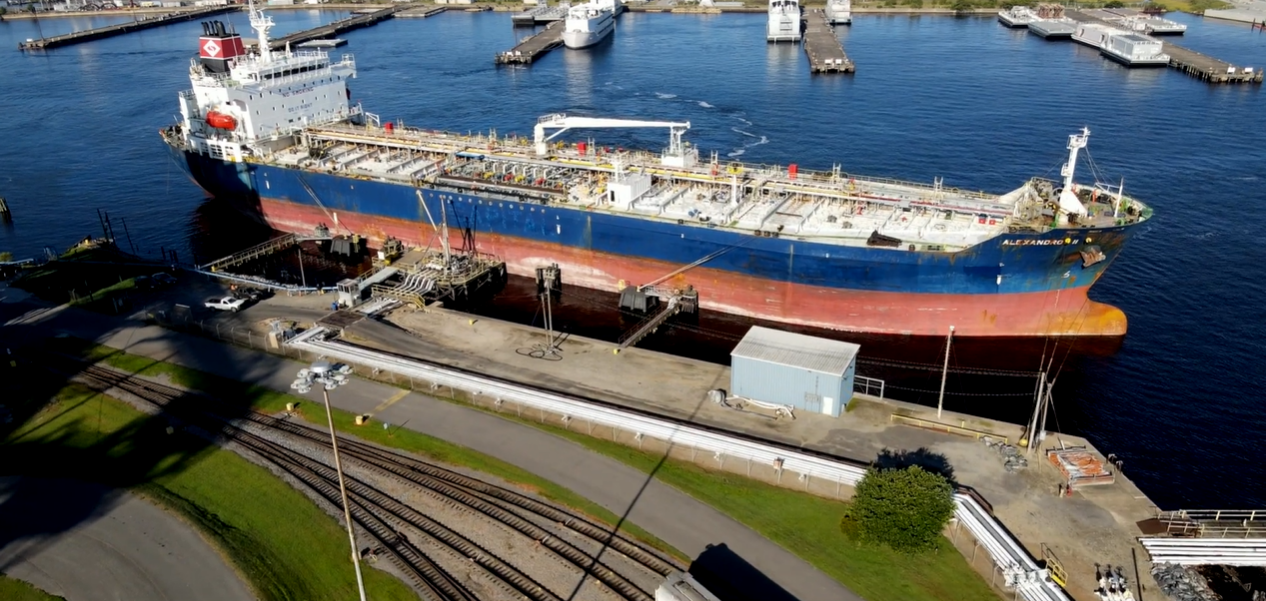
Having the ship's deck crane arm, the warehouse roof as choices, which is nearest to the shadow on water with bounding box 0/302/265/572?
the warehouse roof

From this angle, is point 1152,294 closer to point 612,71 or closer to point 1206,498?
point 1206,498

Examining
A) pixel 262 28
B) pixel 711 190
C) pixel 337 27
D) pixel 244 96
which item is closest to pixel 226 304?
pixel 244 96

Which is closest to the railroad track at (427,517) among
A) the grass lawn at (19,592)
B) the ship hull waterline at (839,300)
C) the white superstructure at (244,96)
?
the grass lawn at (19,592)

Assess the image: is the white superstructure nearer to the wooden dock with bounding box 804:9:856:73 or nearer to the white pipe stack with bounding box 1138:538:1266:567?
the white pipe stack with bounding box 1138:538:1266:567

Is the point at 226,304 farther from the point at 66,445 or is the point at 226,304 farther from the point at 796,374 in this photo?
the point at 796,374

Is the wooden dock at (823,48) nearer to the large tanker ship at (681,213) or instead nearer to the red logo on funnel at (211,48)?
the large tanker ship at (681,213)
